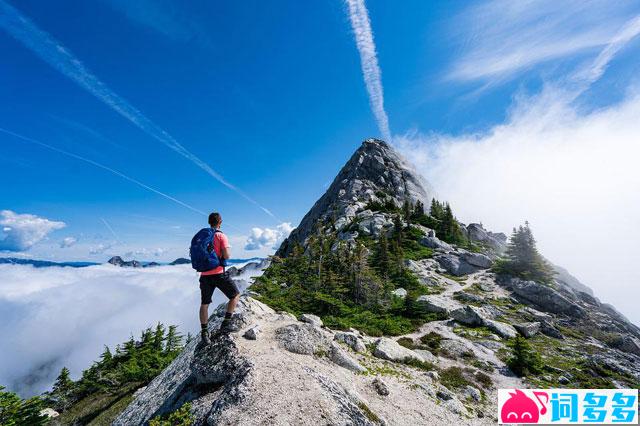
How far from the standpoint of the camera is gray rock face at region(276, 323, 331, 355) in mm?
12555

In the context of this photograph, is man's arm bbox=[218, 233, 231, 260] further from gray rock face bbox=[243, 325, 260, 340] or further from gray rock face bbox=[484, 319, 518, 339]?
gray rock face bbox=[484, 319, 518, 339]

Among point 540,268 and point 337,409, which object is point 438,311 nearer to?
point 337,409

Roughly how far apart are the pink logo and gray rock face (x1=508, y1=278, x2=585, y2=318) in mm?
39830

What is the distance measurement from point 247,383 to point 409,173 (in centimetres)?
15216

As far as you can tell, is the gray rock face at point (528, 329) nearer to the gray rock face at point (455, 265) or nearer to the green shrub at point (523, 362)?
the green shrub at point (523, 362)

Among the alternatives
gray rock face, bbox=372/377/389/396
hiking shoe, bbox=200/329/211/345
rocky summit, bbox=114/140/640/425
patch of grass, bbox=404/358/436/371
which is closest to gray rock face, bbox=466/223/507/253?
rocky summit, bbox=114/140/640/425

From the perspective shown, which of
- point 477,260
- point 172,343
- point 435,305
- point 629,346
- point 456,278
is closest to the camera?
point 629,346

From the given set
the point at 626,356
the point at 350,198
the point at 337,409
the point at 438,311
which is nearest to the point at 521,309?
the point at 626,356

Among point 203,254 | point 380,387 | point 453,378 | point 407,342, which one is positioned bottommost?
point 453,378

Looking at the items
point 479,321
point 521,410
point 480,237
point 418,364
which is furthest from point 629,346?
point 480,237

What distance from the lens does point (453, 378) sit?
58.9 feet

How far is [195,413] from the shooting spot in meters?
8.51

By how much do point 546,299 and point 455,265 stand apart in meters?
16.9

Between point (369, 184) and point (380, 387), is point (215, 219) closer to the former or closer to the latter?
point (380, 387)
